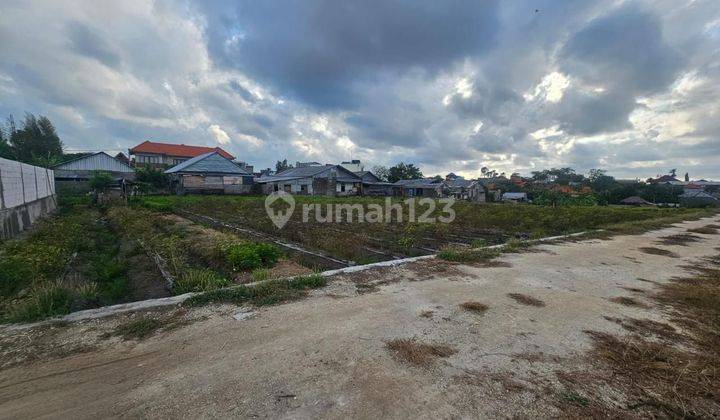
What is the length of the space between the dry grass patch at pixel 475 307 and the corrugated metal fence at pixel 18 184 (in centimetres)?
1202

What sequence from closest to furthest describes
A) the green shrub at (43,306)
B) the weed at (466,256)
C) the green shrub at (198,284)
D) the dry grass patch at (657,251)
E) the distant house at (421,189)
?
1. the green shrub at (43,306)
2. the green shrub at (198,284)
3. the weed at (466,256)
4. the dry grass patch at (657,251)
5. the distant house at (421,189)

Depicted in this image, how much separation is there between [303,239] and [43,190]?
46.9 feet

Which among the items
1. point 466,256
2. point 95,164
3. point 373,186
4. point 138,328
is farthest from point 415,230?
point 95,164

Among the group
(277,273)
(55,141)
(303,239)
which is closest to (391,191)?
(303,239)

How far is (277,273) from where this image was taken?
18.0 ft

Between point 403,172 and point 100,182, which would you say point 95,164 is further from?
point 403,172

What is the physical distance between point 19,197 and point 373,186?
118ft

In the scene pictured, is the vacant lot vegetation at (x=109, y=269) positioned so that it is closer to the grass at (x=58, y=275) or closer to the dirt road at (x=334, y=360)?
the grass at (x=58, y=275)

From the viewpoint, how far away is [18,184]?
9766 mm

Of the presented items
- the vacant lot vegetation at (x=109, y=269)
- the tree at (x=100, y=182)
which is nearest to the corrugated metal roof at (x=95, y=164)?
the tree at (x=100, y=182)

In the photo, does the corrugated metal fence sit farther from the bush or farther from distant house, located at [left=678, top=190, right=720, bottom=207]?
distant house, located at [left=678, top=190, right=720, bottom=207]

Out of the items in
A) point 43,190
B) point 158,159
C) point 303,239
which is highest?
point 158,159

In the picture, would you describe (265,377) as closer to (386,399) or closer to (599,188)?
(386,399)

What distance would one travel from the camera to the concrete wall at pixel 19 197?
27.3ft
